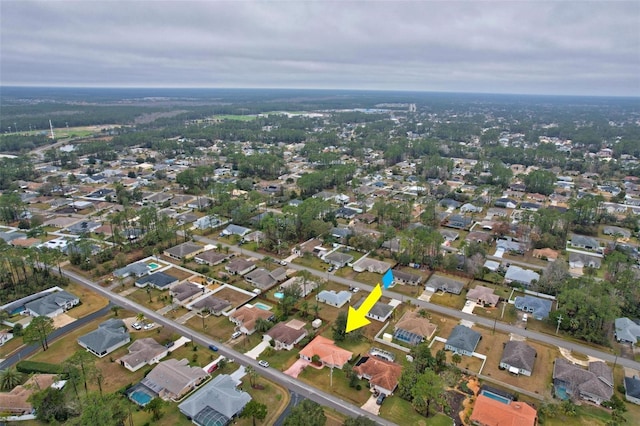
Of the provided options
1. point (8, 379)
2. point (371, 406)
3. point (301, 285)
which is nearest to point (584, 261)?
point (301, 285)

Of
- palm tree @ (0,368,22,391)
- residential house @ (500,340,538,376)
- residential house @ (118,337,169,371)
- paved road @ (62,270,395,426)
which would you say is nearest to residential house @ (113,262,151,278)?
paved road @ (62,270,395,426)

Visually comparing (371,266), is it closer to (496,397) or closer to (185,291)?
(185,291)

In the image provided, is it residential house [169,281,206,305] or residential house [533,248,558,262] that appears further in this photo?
residential house [533,248,558,262]

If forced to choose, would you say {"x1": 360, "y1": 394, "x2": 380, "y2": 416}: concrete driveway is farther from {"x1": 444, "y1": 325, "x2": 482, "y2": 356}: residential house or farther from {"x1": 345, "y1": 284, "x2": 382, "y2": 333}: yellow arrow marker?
{"x1": 444, "y1": 325, "x2": 482, "y2": 356}: residential house

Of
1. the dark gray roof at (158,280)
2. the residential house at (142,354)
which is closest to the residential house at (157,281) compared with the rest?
the dark gray roof at (158,280)

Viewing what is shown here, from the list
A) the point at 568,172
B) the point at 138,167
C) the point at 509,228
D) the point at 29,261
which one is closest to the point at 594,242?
the point at 509,228

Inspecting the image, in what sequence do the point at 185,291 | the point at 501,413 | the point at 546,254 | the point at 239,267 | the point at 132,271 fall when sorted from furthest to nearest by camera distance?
the point at 546,254 → the point at 239,267 → the point at 132,271 → the point at 185,291 → the point at 501,413
